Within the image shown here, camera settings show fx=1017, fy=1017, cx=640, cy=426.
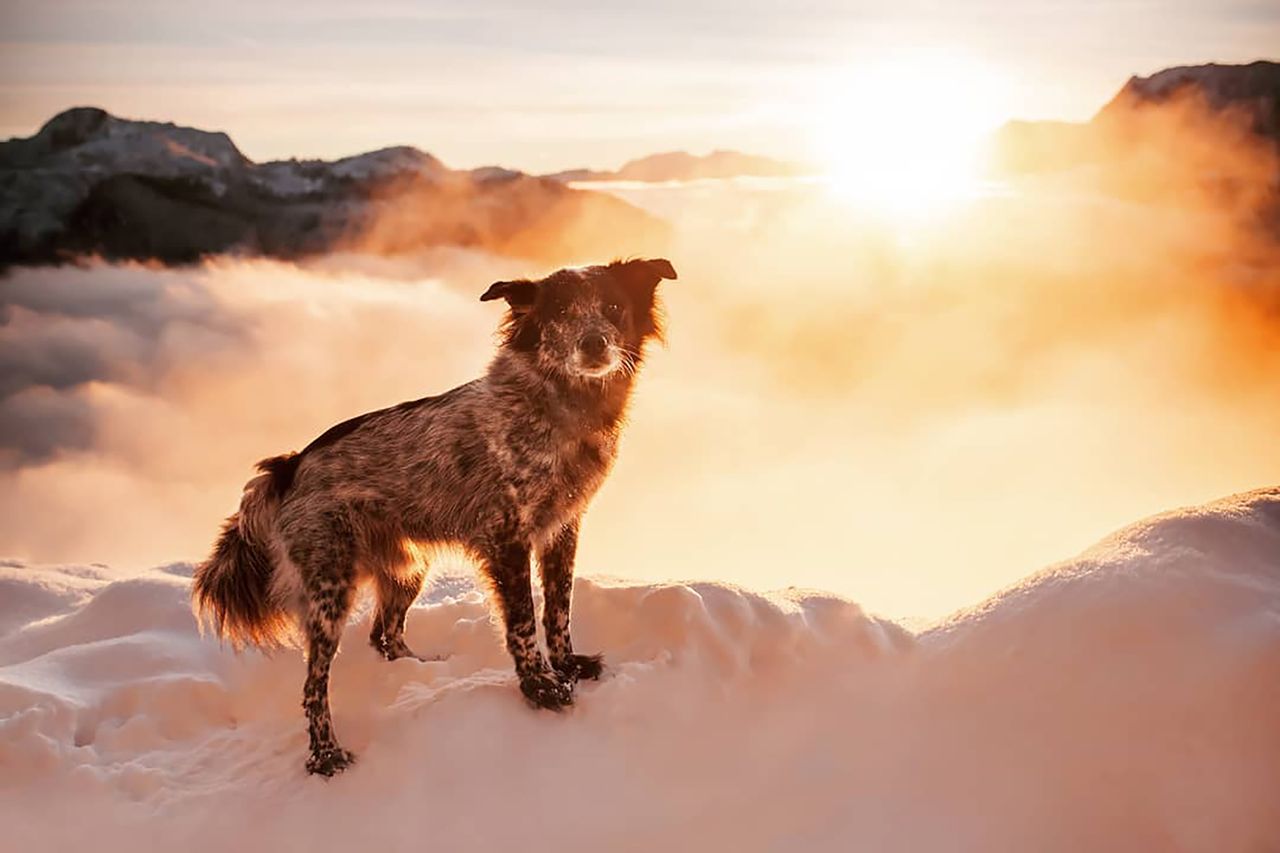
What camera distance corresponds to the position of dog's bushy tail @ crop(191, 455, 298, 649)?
5.92m

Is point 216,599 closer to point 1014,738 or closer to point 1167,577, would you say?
point 1014,738

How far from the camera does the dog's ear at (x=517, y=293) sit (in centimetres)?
531

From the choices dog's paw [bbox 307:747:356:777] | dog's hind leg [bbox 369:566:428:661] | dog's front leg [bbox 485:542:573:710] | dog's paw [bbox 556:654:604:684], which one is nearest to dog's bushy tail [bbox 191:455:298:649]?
dog's hind leg [bbox 369:566:428:661]

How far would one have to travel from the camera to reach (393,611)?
639 centimetres

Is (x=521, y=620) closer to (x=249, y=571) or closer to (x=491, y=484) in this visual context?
(x=491, y=484)

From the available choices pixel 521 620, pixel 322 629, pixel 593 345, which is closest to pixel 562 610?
pixel 521 620

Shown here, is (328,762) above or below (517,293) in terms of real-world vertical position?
below

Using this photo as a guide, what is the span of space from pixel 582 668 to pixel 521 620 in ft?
2.05

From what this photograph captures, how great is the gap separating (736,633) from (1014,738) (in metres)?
1.67

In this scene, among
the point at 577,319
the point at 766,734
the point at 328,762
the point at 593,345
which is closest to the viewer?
the point at 593,345

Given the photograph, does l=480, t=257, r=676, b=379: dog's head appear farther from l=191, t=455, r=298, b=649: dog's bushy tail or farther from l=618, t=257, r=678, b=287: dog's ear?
l=191, t=455, r=298, b=649: dog's bushy tail

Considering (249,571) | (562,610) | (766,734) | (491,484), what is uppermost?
(491,484)

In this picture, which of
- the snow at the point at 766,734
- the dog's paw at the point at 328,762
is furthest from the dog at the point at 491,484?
the snow at the point at 766,734

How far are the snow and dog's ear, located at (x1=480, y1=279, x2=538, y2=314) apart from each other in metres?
2.06
